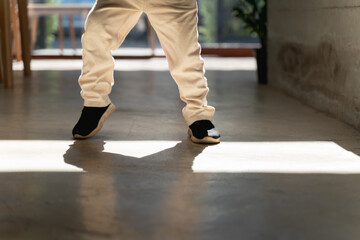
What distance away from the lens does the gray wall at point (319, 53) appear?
2.79m

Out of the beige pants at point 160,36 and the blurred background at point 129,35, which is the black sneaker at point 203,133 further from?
the blurred background at point 129,35

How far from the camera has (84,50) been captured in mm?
2359

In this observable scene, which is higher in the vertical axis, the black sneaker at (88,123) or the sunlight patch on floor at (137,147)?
the black sneaker at (88,123)

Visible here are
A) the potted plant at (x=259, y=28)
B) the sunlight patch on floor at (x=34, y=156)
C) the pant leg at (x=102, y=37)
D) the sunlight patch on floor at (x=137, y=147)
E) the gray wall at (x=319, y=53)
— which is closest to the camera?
the sunlight patch on floor at (x=34, y=156)

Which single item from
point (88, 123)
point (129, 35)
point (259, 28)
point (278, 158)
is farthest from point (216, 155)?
point (129, 35)

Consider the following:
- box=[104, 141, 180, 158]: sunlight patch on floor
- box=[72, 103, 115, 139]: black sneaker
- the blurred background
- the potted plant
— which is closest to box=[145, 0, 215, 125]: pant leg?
box=[104, 141, 180, 158]: sunlight patch on floor

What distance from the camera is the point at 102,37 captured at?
233cm

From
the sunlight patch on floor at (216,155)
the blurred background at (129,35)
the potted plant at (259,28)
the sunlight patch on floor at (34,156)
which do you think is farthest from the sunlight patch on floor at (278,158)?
the blurred background at (129,35)

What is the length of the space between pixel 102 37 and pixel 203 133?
484 mm

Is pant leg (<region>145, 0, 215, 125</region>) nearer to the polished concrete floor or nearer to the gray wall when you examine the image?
the polished concrete floor

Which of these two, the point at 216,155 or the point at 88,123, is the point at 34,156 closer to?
the point at 88,123

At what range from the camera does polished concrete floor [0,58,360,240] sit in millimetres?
1438

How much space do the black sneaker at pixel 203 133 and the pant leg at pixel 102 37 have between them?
35 cm

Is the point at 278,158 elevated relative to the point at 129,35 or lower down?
elevated
